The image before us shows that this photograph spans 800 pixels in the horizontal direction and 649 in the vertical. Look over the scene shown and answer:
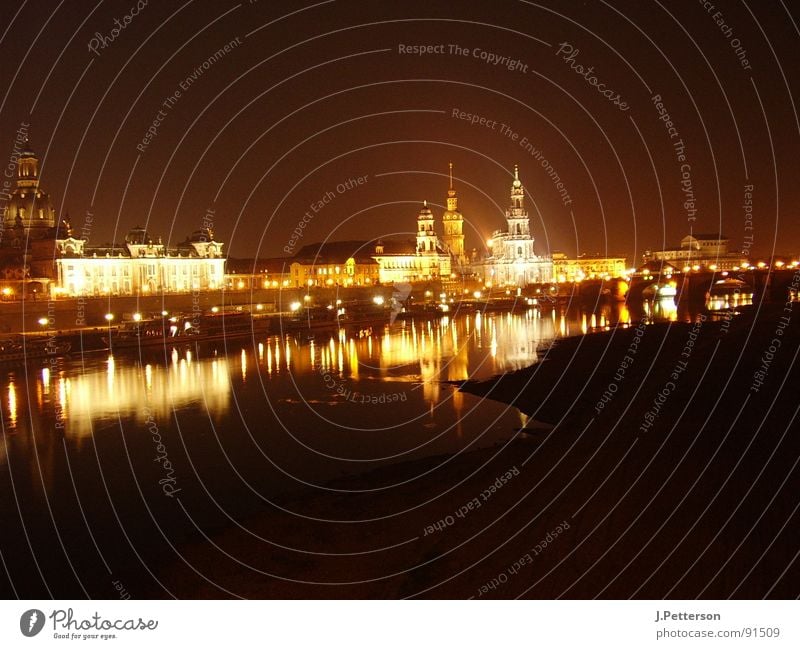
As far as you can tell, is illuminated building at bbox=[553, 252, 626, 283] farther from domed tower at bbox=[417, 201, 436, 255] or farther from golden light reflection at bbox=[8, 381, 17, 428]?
golden light reflection at bbox=[8, 381, 17, 428]

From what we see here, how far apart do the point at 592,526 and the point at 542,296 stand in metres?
75.6

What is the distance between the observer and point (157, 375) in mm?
31359

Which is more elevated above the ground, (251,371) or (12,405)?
(12,405)

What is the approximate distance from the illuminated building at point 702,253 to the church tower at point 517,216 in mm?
27077


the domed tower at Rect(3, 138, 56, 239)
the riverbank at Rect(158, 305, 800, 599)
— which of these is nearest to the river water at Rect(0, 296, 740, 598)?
the riverbank at Rect(158, 305, 800, 599)

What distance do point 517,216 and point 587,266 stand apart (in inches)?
1074

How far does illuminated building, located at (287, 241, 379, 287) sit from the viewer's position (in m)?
84.8

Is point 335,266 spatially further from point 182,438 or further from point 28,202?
point 182,438

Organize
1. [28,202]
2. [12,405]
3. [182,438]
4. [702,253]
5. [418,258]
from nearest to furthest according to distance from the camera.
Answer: [182,438] → [12,405] → [28,202] → [418,258] → [702,253]

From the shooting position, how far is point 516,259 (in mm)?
92750

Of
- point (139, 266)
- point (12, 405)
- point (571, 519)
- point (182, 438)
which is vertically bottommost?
point (182, 438)

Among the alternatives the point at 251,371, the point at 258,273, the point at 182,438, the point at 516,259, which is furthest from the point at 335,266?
the point at 182,438

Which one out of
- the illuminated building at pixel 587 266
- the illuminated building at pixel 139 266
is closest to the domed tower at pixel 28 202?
the illuminated building at pixel 139 266

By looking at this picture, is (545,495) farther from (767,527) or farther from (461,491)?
(767,527)
